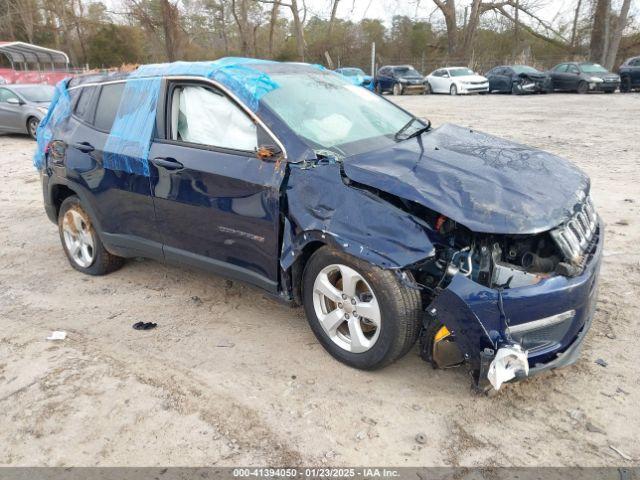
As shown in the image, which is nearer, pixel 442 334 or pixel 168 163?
pixel 442 334

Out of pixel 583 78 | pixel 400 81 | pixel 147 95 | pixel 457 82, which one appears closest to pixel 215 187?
pixel 147 95

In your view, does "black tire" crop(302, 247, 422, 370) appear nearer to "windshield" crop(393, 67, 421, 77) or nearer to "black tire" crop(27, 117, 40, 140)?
"black tire" crop(27, 117, 40, 140)

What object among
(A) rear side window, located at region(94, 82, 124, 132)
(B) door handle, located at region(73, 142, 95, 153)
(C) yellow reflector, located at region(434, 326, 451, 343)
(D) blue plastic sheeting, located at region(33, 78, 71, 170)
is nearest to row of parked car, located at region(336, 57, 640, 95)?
(D) blue plastic sheeting, located at region(33, 78, 71, 170)

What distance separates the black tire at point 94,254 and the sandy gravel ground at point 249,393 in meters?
Answer: 0.19

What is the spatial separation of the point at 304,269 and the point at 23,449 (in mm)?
1755

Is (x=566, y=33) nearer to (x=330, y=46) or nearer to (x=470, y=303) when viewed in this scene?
(x=330, y=46)

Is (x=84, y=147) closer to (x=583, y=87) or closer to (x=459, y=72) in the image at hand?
(x=583, y=87)

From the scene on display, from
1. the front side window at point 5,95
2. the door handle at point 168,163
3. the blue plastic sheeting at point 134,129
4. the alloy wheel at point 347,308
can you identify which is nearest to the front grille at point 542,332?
the alloy wheel at point 347,308

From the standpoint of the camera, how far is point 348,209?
2.94 metres

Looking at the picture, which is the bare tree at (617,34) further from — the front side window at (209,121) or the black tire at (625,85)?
the front side window at (209,121)

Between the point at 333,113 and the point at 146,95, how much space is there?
148 centimetres

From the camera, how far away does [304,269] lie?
322 centimetres

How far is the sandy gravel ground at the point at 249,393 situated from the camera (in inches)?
101

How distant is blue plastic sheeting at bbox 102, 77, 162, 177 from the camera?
3938mm
